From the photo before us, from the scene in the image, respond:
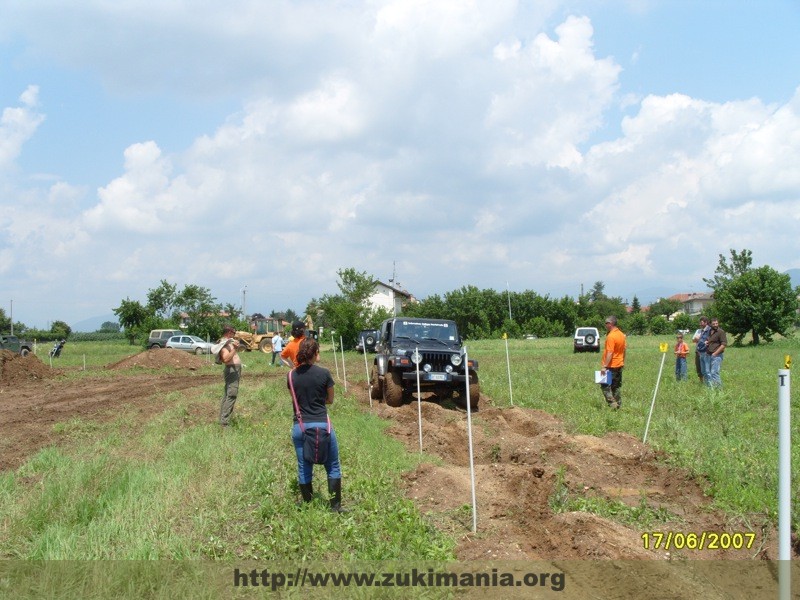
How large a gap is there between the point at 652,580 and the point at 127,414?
12.0 m

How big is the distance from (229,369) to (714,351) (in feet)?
34.2

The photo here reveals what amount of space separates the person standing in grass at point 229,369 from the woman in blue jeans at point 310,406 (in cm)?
445

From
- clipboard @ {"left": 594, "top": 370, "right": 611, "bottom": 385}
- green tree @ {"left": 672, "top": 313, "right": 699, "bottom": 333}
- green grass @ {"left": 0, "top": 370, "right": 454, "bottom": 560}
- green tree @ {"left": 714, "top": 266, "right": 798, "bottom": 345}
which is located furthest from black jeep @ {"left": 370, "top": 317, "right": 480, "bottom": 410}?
green tree @ {"left": 672, "top": 313, "right": 699, "bottom": 333}

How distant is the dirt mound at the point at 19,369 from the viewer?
24.6m

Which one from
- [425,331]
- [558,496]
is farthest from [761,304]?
[558,496]

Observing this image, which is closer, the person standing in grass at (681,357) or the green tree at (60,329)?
the person standing in grass at (681,357)

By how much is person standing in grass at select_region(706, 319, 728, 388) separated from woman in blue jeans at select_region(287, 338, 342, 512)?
10861 mm

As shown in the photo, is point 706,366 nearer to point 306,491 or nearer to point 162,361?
point 306,491

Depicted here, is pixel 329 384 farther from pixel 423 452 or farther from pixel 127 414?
pixel 127 414

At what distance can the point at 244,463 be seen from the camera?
7.57 meters

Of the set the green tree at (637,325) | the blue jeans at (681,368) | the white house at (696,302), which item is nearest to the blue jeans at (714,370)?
the blue jeans at (681,368)

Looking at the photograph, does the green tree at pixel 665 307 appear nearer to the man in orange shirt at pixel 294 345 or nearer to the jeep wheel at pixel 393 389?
the jeep wheel at pixel 393 389

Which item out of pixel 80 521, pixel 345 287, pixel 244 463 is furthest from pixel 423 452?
pixel 345 287

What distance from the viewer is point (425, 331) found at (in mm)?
15633
